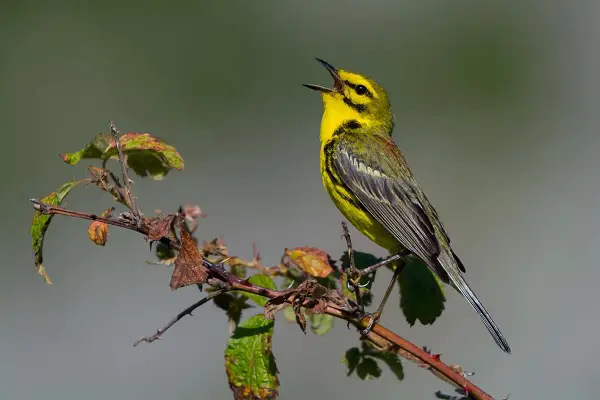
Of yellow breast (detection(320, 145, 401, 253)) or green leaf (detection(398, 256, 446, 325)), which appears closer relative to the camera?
green leaf (detection(398, 256, 446, 325))

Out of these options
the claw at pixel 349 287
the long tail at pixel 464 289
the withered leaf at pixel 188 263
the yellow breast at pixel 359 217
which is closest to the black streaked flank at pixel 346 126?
the yellow breast at pixel 359 217

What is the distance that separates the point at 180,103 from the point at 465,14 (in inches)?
135

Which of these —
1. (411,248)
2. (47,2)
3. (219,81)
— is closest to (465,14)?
(219,81)

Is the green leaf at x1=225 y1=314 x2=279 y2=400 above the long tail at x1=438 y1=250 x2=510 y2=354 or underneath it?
underneath

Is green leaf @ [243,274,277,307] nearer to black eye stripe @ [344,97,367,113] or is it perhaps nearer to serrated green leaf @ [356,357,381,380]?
serrated green leaf @ [356,357,381,380]

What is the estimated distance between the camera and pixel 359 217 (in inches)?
131

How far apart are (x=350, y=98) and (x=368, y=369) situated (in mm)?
1756

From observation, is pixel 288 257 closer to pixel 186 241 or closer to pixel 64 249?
pixel 186 241

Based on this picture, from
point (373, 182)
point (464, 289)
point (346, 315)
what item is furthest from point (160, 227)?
point (373, 182)

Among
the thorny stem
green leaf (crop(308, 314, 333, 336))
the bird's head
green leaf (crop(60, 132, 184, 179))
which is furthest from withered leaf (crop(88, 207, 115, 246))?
the bird's head

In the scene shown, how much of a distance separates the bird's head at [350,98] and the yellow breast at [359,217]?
0.50 m

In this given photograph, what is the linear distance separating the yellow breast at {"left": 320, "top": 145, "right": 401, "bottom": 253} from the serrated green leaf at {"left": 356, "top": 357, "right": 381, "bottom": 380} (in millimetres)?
938

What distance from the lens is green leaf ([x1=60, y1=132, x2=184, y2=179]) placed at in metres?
2.24

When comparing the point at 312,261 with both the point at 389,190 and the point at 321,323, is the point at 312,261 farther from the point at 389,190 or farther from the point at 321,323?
A: the point at 389,190
